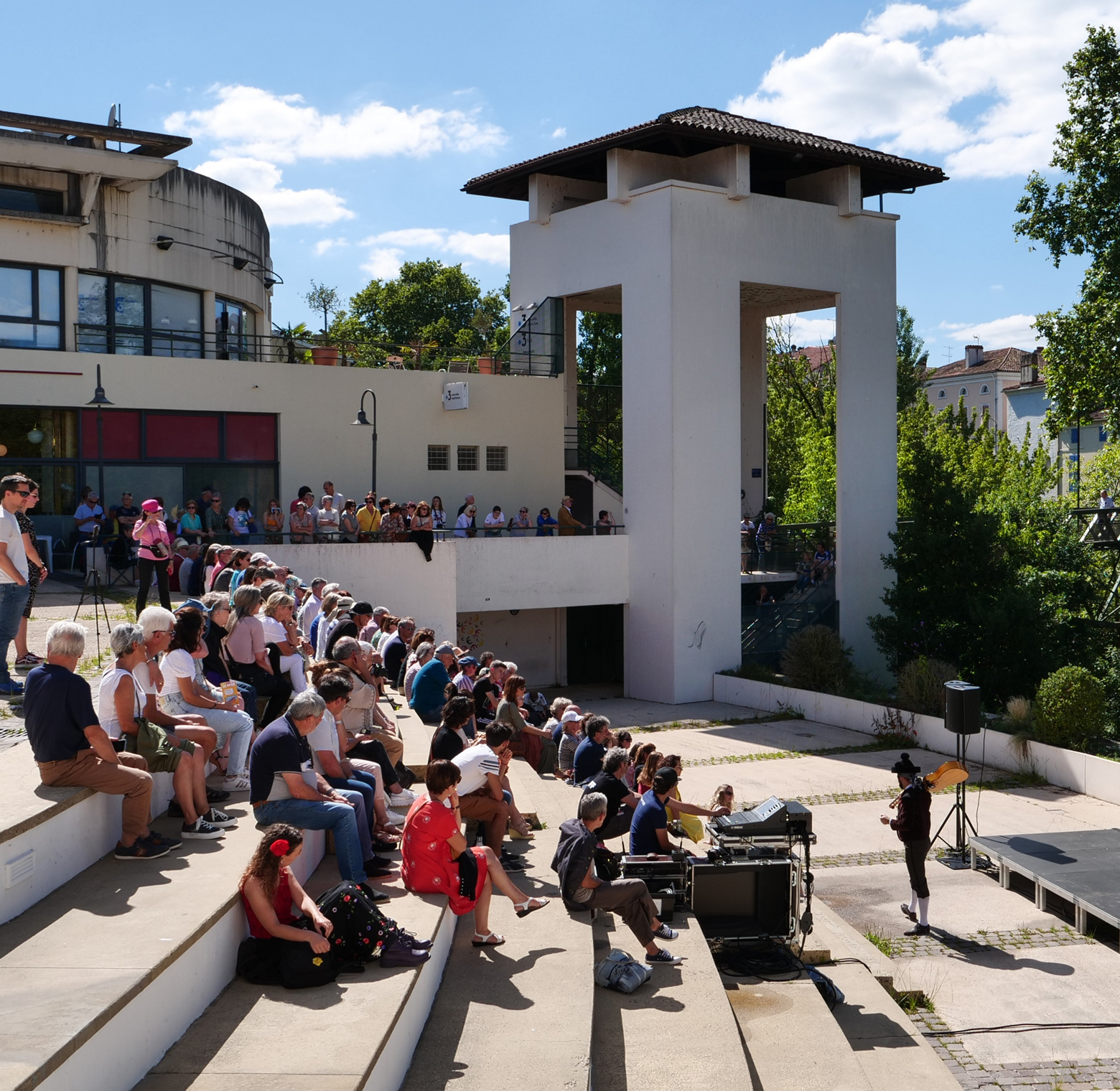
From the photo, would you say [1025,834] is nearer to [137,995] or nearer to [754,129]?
[137,995]

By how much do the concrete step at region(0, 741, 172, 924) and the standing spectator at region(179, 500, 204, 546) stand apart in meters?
12.2

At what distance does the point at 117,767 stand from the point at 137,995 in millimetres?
1798

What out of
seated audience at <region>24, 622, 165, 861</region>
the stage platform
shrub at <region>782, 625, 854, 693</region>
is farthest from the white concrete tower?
seated audience at <region>24, 622, 165, 861</region>

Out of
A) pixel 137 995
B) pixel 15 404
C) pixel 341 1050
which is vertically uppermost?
pixel 15 404

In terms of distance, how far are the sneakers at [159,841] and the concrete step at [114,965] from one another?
5 centimetres

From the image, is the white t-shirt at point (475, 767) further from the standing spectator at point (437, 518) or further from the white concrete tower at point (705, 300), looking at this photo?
the white concrete tower at point (705, 300)

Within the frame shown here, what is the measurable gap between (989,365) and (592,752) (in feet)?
239

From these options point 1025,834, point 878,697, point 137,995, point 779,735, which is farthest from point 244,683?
point 878,697

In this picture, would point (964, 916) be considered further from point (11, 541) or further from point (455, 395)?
point (455, 395)

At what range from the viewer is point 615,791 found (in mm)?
10117

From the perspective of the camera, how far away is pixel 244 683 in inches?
369

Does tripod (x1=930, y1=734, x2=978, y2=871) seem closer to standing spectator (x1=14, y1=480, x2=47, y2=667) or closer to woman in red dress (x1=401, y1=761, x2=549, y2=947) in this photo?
woman in red dress (x1=401, y1=761, x2=549, y2=947)

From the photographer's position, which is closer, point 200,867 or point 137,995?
point 137,995

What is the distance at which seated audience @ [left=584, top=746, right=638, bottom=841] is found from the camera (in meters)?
10.0
